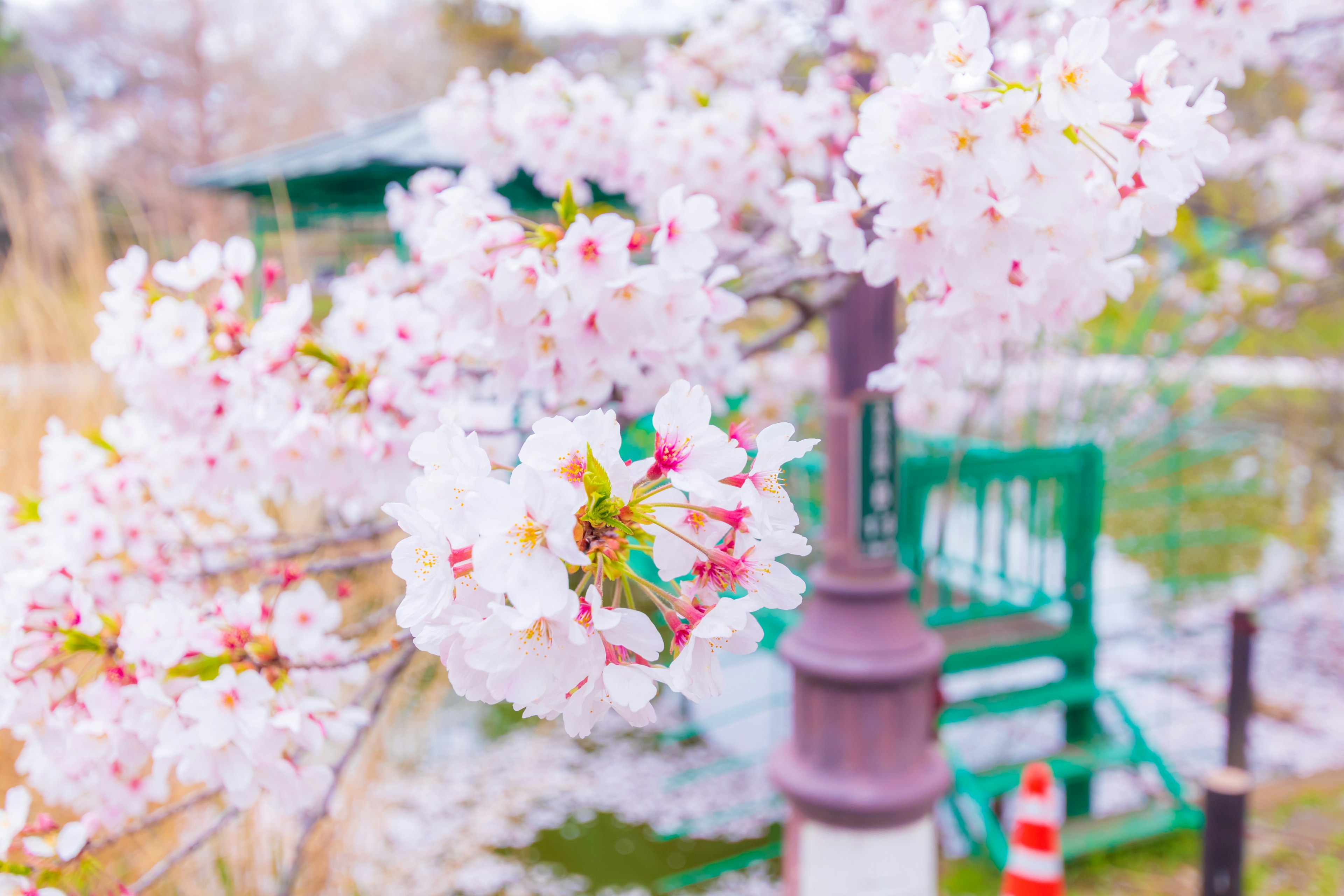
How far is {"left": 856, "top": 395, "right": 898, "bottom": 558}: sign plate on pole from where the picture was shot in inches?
68.5

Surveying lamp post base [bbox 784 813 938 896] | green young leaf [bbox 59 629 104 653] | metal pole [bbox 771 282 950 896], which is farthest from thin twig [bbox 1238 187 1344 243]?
green young leaf [bbox 59 629 104 653]

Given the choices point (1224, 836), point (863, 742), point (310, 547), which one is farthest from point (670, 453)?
point (1224, 836)

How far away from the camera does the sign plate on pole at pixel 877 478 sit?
68.5 inches

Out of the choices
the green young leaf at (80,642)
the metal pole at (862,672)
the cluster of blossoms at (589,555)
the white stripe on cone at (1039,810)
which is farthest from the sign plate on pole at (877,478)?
the green young leaf at (80,642)

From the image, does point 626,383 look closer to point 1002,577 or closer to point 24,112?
point 1002,577

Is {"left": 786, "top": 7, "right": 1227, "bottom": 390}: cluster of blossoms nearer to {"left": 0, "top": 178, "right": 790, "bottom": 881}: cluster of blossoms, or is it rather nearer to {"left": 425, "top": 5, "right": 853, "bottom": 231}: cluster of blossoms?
{"left": 0, "top": 178, "right": 790, "bottom": 881}: cluster of blossoms

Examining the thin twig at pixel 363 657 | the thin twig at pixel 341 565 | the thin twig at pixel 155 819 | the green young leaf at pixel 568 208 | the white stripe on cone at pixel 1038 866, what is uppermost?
the green young leaf at pixel 568 208

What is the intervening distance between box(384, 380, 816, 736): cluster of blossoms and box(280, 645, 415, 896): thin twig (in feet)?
2.03

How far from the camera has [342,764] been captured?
48.9 inches

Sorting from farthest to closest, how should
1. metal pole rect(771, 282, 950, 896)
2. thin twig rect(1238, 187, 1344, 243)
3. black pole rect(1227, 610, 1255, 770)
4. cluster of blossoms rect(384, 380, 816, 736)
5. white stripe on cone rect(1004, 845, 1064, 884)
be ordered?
thin twig rect(1238, 187, 1344, 243) → black pole rect(1227, 610, 1255, 770) → white stripe on cone rect(1004, 845, 1064, 884) → metal pole rect(771, 282, 950, 896) → cluster of blossoms rect(384, 380, 816, 736)

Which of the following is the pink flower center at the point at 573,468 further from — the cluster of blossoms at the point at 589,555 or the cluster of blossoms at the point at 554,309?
the cluster of blossoms at the point at 554,309

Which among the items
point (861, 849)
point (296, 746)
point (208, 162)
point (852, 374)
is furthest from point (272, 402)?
point (208, 162)

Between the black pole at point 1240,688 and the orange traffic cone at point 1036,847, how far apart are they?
51 cm

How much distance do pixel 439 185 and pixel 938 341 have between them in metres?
1.21
